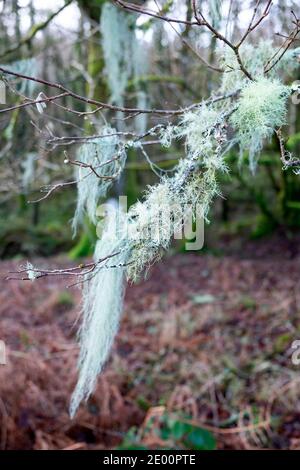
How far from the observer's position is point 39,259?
22.7ft

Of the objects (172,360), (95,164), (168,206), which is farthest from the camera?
(172,360)

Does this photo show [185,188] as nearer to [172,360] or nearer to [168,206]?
[168,206]

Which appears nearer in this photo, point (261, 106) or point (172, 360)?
point (261, 106)

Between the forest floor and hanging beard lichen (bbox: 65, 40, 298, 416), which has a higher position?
hanging beard lichen (bbox: 65, 40, 298, 416)

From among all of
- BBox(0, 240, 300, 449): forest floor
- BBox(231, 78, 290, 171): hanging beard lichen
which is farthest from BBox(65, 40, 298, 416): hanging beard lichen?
BBox(0, 240, 300, 449): forest floor

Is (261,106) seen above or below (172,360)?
above

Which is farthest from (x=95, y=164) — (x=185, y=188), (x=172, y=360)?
(x=172, y=360)

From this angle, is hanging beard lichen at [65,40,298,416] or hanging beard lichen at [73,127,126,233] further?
hanging beard lichen at [73,127,126,233]

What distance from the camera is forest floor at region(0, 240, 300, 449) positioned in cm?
323

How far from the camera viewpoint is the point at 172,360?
13.3 ft

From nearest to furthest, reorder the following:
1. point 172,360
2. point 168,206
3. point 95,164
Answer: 1. point 168,206
2. point 95,164
3. point 172,360

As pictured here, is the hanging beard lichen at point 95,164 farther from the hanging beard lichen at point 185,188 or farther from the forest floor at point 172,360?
the forest floor at point 172,360

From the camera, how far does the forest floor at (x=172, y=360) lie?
3.23m

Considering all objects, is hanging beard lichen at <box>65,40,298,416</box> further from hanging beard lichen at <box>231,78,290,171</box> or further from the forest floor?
the forest floor
